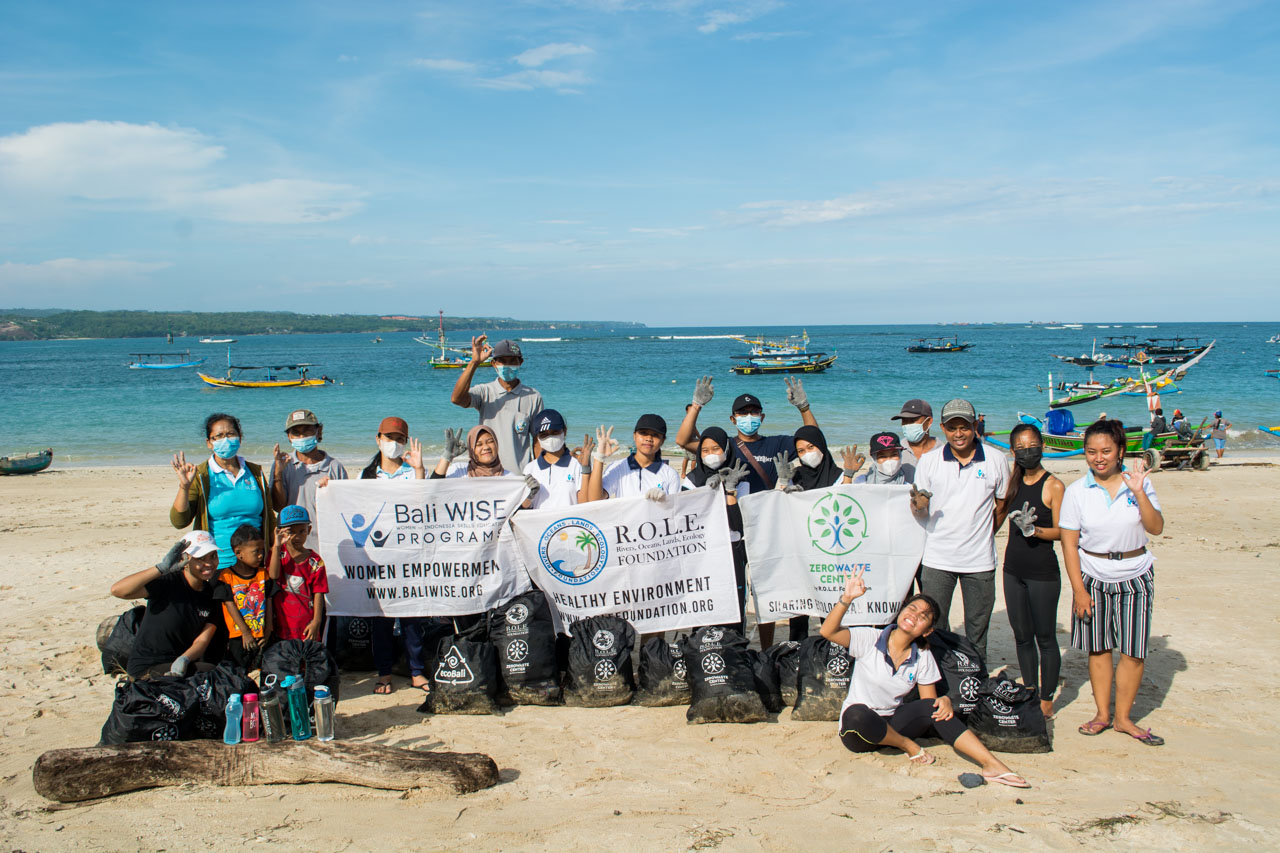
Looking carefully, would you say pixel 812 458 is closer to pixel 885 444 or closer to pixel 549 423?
pixel 885 444

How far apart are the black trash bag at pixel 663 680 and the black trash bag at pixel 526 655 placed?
0.62 metres

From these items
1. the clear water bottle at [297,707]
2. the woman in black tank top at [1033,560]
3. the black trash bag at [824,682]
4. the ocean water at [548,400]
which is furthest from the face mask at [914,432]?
the ocean water at [548,400]

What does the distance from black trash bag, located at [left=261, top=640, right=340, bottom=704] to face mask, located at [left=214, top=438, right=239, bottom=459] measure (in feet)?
4.93

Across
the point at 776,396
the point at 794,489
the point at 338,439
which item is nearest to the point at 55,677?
the point at 794,489

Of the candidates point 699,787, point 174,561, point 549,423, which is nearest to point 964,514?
point 699,787

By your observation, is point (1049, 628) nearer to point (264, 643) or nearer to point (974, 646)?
point (974, 646)

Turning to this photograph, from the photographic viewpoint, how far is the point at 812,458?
5922mm

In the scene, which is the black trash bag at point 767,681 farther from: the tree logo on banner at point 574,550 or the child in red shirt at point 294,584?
the child in red shirt at point 294,584

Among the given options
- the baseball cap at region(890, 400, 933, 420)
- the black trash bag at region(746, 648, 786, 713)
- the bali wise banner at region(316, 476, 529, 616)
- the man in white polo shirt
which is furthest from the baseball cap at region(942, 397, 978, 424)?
the bali wise banner at region(316, 476, 529, 616)

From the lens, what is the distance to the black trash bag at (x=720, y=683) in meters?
5.13

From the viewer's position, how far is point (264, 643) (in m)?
5.07

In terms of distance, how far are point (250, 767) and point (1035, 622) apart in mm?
4849

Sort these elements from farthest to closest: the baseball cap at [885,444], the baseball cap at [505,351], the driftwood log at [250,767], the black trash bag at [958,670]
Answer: the baseball cap at [505,351], the baseball cap at [885,444], the black trash bag at [958,670], the driftwood log at [250,767]

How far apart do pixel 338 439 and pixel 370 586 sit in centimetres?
2327
